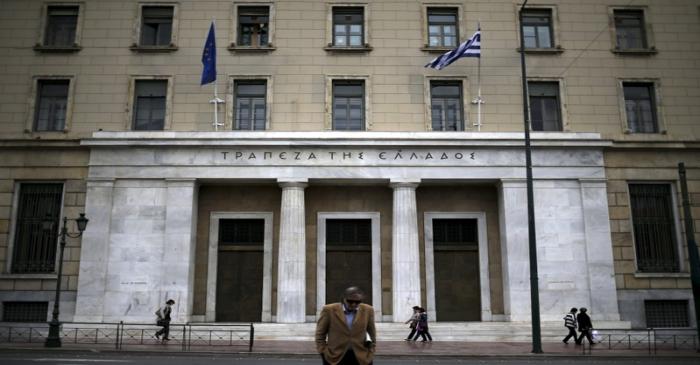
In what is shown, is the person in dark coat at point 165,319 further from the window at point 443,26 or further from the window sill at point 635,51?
the window sill at point 635,51

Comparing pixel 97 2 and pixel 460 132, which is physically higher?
pixel 97 2

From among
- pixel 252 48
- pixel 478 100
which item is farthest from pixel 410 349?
pixel 252 48

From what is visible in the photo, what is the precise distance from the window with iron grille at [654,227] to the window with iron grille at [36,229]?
25.5 metres

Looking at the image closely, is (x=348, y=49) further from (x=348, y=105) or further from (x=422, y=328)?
(x=422, y=328)

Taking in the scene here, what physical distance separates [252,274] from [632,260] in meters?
16.6

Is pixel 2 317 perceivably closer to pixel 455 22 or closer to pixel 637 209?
pixel 455 22

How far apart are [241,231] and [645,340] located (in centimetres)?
1759

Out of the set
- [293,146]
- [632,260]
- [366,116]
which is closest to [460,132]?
[366,116]

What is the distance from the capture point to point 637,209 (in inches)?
1038

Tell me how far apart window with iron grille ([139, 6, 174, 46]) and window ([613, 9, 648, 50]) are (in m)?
21.1

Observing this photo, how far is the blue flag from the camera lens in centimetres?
2498

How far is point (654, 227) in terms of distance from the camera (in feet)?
86.5

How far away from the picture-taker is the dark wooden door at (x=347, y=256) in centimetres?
2655

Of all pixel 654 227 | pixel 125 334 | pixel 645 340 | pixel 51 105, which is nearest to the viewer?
pixel 125 334
